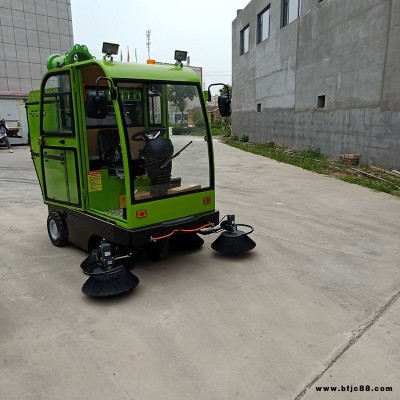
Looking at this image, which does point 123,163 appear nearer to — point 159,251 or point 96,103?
point 96,103

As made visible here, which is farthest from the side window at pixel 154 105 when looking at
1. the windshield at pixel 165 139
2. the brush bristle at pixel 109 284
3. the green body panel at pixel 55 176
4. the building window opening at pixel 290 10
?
the building window opening at pixel 290 10

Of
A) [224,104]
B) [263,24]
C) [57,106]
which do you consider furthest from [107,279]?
[263,24]

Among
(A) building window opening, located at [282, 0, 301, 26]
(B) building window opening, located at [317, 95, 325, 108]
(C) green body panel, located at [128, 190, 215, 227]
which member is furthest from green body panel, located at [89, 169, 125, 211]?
(A) building window opening, located at [282, 0, 301, 26]

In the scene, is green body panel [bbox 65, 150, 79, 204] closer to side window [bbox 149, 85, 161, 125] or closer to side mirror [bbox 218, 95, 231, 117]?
side window [bbox 149, 85, 161, 125]

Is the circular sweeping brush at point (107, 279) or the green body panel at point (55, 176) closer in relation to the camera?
the circular sweeping brush at point (107, 279)

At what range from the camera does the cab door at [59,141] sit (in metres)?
4.50

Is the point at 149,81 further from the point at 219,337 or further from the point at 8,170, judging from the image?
the point at 8,170

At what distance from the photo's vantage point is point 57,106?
469 centimetres

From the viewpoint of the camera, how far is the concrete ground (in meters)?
2.64

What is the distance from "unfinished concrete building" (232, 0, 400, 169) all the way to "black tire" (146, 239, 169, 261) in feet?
25.6

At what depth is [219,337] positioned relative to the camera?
3.16m

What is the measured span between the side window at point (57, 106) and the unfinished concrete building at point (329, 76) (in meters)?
8.58

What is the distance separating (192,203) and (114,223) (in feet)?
3.06

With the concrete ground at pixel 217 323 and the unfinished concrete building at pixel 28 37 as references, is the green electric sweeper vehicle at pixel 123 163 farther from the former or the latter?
the unfinished concrete building at pixel 28 37
